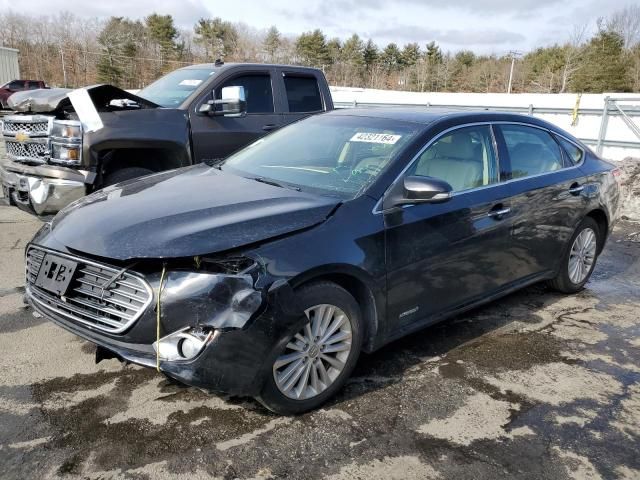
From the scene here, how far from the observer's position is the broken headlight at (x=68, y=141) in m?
4.77

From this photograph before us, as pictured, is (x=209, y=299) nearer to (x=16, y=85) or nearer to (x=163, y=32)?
(x=16, y=85)

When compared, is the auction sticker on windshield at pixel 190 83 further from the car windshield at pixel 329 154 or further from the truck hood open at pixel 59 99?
the car windshield at pixel 329 154

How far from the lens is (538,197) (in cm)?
414

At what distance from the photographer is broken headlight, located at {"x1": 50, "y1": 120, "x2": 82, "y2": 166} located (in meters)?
4.77

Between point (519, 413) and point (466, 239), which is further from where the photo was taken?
point (466, 239)

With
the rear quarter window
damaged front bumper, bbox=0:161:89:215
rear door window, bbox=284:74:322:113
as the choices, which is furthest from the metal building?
the rear quarter window

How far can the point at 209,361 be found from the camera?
7.97ft

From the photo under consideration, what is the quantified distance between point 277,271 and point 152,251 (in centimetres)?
59

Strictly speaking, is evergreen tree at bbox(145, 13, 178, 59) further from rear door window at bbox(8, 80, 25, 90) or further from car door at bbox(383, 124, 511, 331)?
car door at bbox(383, 124, 511, 331)

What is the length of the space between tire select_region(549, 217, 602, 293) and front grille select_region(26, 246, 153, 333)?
3710 mm

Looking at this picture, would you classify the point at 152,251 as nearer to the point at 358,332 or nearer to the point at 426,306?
the point at 358,332

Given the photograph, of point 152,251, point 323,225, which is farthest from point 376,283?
point 152,251

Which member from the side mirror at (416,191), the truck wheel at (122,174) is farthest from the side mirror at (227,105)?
the side mirror at (416,191)

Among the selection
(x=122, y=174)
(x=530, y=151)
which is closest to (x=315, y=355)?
(x=530, y=151)
